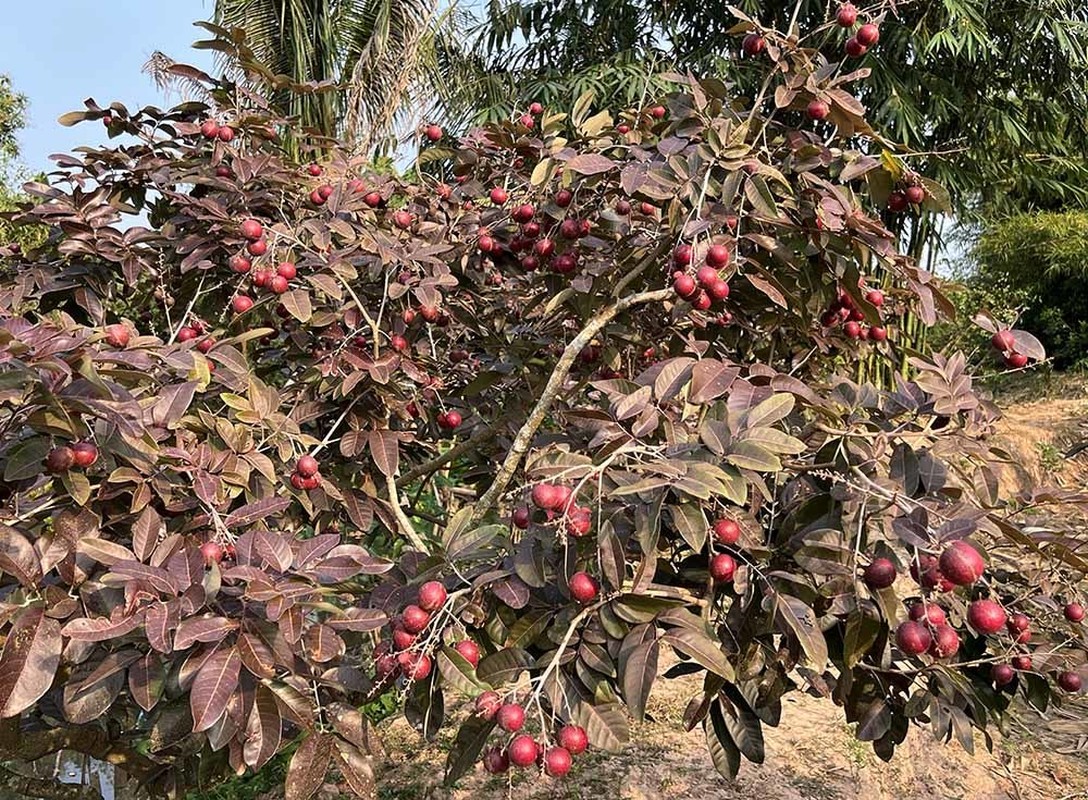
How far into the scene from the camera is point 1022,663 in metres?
1.06

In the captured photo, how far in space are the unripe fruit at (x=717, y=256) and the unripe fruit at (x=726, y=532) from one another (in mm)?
398

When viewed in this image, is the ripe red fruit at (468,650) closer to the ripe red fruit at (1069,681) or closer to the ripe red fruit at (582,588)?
the ripe red fruit at (582,588)

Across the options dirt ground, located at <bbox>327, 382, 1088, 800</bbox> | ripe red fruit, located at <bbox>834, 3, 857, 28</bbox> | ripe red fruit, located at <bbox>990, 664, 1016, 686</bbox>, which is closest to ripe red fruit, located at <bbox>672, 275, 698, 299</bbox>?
ripe red fruit, located at <bbox>834, 3, 857, 28</bbox>

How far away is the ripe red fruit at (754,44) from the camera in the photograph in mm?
1295

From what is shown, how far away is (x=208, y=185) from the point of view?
171 centimetres

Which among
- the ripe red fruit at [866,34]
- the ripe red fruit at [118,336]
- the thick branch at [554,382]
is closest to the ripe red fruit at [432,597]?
the thick branch at [554,382]

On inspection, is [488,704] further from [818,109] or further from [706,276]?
[818,109]

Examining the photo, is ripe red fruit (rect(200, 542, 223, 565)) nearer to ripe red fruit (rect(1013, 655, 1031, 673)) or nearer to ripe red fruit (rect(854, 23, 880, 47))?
ripe red fruit (rect(1013, 655, 1031, 673))

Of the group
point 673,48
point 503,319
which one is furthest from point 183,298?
point 673,48

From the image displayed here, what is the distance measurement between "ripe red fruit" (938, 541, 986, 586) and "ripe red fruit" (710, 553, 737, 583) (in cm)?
24

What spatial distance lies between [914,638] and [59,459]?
3.21 ft

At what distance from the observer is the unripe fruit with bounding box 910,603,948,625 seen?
87cm

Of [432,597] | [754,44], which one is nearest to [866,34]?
[754,44]

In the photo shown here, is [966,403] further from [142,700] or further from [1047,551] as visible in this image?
[142,700]
